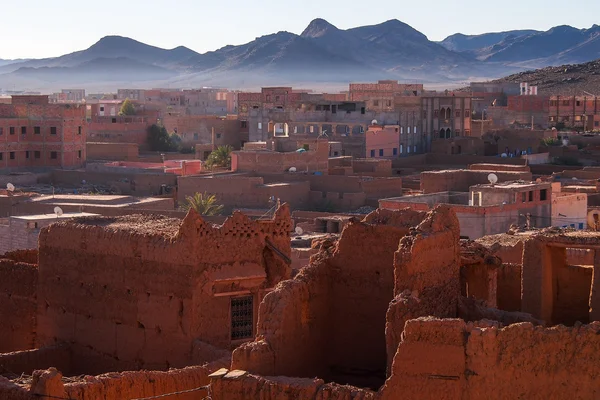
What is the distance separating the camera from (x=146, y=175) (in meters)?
47.4

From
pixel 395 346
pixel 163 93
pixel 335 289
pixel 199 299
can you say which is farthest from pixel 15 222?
pixel 163 93

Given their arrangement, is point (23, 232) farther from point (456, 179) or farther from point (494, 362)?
point (494, 362)

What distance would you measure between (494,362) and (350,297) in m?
3.38

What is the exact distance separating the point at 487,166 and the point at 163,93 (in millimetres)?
69869

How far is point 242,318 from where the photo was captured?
17.1 metres

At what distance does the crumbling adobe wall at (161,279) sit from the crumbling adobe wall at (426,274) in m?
3.57

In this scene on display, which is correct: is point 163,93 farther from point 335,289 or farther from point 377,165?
point 335,289

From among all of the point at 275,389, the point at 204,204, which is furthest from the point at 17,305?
the point at 204,204

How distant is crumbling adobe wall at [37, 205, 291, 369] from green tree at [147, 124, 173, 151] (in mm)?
50270

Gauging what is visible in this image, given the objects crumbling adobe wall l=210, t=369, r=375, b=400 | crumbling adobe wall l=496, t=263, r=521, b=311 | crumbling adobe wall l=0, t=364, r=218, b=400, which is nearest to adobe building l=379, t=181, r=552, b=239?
crumbling adobe wall l=496, t=263, r=521, b=311

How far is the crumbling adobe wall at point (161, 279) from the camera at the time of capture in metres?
16.5

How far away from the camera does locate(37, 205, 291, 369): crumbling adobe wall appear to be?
16.5 metres

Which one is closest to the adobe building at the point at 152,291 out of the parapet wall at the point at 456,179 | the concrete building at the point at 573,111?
the parapet wall at the point at 456,179

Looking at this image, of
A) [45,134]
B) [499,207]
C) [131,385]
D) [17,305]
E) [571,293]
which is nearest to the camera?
[131,385]
